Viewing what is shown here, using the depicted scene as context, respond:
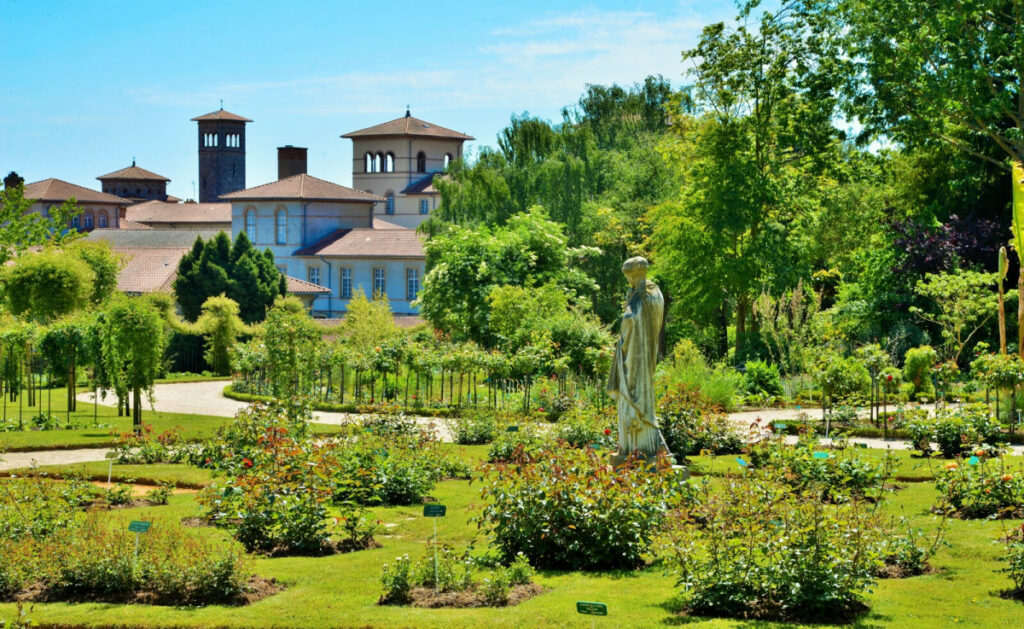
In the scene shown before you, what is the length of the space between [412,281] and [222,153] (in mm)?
60825

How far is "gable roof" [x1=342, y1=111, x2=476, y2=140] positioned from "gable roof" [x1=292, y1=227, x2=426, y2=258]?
55.4 ft

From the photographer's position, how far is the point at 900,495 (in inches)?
503

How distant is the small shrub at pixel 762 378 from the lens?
24641 millimetres

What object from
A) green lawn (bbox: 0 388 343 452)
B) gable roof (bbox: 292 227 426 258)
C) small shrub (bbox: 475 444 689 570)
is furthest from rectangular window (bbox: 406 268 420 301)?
small shrub (bbox: 475 444 689 570)

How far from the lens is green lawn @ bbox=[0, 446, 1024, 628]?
786 centimetres

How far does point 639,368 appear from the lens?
11797 mm

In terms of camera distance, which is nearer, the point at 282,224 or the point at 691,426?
the point at 691,426

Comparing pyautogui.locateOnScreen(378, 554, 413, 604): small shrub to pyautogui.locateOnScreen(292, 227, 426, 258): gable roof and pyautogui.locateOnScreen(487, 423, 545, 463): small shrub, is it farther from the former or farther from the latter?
pyautogui.locateOnScreen(292, 227, 426, 258): gable roof

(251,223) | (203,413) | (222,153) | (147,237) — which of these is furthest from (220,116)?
(203,413)

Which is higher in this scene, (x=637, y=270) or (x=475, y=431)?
(x=637, y=270)

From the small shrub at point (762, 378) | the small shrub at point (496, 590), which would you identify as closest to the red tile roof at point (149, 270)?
the small shrub at point (762, 378)

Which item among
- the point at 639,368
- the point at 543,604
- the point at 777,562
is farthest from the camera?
the point at 639,368

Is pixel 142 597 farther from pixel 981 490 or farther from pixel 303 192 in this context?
pixel 303 192

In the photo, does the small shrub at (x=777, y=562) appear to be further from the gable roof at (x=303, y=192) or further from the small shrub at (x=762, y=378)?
the gable roof at (x=303, y=192)
